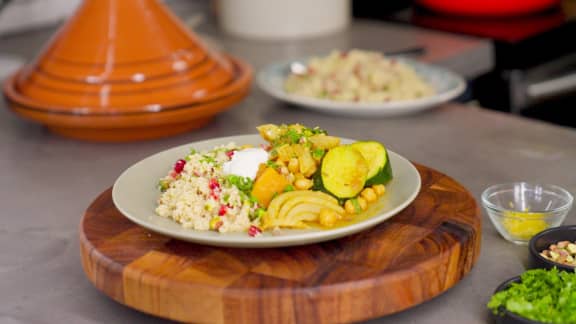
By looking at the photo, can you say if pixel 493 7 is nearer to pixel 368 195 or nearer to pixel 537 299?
pixel 368 195

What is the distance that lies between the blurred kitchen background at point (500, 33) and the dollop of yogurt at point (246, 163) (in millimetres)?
957

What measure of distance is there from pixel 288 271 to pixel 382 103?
715 millimetres

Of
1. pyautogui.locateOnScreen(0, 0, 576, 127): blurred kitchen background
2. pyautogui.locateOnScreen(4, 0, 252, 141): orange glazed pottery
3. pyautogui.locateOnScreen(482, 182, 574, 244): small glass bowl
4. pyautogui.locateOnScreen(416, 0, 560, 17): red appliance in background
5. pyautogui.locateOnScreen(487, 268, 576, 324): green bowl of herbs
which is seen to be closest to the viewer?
pyautogui.locateOnScreen(487, 268, 576, 324): green bowl of herbs

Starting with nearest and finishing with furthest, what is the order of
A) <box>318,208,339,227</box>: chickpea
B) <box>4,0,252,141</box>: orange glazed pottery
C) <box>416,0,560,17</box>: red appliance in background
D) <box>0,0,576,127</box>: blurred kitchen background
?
<box>318,208,339,227</box>: chickpea < <box>4,0,252,141</box>: orange glazed pottery < <box>0,0,576,127</box>: blurred kitchen background < <box>416,0,560,17</box>: red appliance in background

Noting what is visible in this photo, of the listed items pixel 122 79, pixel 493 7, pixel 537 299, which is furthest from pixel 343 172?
pixel 493 7

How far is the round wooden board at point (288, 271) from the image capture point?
89 centimetres

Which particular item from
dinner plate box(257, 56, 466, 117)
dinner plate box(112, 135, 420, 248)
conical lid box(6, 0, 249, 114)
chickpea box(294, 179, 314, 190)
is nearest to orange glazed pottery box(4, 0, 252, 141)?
conical lid box(6, 0, 249, 114)

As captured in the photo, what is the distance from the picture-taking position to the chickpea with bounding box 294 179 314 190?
1.05 metres

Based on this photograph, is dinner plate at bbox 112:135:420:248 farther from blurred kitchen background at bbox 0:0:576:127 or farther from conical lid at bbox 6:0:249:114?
blurred kitchen background at bbox 0:0:576:127

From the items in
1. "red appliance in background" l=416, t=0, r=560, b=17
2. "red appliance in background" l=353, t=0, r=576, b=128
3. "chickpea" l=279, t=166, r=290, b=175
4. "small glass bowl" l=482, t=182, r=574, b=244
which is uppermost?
"chickpea" l=279, t=166, r=290, b=175

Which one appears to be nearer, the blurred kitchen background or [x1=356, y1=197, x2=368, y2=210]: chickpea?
[x1=356, y1=197, x2=368, y2=210]: chickpea

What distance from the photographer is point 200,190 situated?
3.33 feet

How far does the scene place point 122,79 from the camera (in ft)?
4.85

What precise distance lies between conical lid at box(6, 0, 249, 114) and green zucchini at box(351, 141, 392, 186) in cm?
47
